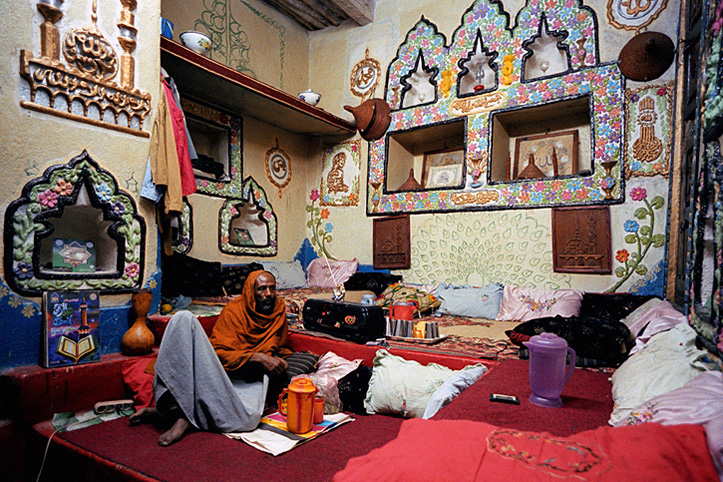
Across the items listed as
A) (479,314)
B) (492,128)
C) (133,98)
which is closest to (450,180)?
(492,128)

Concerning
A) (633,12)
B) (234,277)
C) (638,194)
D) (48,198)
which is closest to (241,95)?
(234,277)

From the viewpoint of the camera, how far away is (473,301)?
4.44m

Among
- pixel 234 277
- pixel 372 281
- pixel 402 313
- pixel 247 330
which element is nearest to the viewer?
pixel 247 330

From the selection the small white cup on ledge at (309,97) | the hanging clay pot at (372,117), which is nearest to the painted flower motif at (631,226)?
the hanging clay pot at (372,117)

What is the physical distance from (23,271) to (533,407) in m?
3.15

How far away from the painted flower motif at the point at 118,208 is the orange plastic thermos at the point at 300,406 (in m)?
1.95

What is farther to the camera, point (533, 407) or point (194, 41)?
point (194, 41)

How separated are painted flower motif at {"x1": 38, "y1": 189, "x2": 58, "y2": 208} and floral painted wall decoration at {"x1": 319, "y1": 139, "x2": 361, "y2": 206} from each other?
147 inches

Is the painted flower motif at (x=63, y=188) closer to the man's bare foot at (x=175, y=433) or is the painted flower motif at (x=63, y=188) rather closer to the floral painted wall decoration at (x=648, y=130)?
the man's bare foot at (x=175, y=433)

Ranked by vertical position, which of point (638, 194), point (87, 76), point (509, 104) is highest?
point (509, 104)

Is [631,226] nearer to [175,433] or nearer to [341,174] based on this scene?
[341,174]

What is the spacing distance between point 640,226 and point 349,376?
3.19 meters

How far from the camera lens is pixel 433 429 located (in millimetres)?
1096

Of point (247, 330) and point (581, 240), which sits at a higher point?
point (581, 240)
